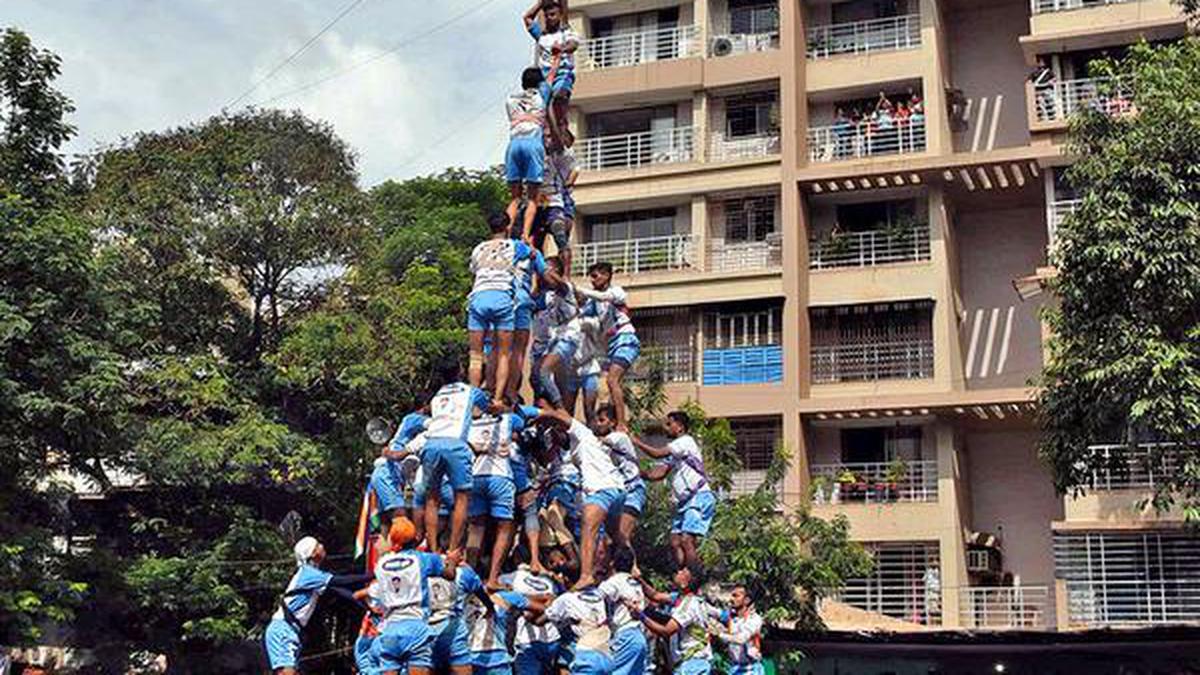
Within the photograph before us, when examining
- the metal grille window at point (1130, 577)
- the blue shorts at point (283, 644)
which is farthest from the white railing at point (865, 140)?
the blue shorts at point (283, 644)

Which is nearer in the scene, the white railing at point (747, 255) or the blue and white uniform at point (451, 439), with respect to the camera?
the blue and white uniform at point (451, 439)

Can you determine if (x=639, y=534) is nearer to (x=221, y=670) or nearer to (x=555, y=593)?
(x=221, y=670)

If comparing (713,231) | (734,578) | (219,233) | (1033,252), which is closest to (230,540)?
(219,233)

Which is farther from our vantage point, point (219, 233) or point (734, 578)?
point (219, 233)

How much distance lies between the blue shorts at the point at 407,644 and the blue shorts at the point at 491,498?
2.49 m

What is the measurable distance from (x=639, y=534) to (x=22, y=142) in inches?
514

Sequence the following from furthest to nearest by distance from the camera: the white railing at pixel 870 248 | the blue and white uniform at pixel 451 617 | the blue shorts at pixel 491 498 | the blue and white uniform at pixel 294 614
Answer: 1. the white railing at pixel 870 248
2. the blue shorts at pixel 491 498
3. the blue and white uniform at pixel 294 614
4. the blue and white uniform at pixel 451 617

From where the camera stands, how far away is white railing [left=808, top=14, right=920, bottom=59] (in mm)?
33331

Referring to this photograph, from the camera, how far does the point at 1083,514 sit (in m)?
28.6

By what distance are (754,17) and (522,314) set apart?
21643 mm

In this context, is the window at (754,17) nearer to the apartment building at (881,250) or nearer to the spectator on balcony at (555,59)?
the apartment building at (881,250)

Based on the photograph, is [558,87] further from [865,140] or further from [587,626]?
[865,140]

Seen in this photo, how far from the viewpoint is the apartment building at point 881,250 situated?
30203 mm

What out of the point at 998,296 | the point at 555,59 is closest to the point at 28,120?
the point at 555,59
